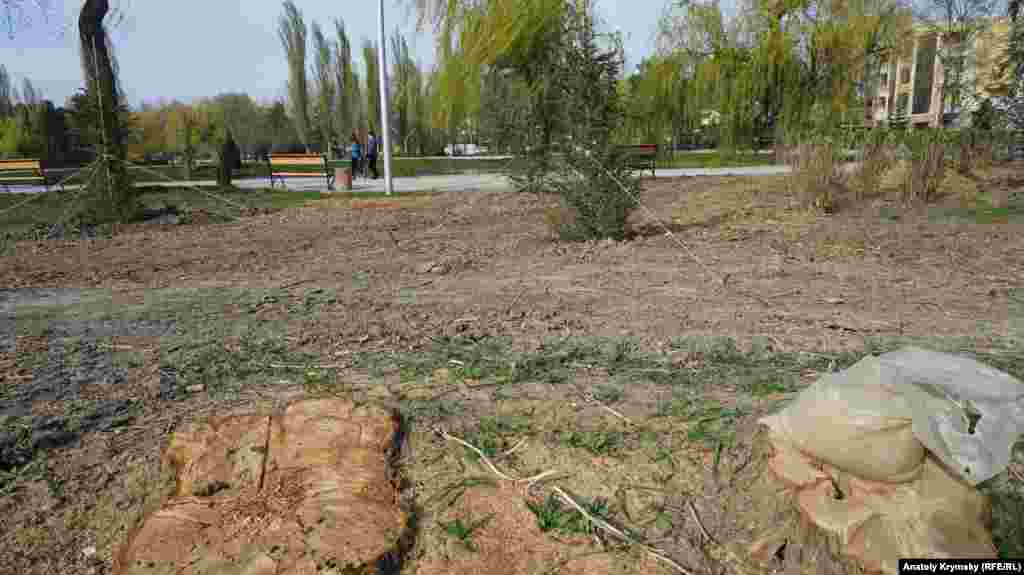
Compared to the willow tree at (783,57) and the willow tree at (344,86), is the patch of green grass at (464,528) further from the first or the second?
the willow tree at (344,86)

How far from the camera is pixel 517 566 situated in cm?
167

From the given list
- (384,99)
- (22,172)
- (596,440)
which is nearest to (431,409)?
(596,440)

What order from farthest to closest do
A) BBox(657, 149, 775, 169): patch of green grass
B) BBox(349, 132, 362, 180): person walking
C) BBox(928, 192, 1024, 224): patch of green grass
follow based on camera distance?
BBox(657, 149, 775, 169): patch of green grass, BBox(349, 132, 362, 180): person walking, BBox(928, 192, 1024, 224): patch of green grass

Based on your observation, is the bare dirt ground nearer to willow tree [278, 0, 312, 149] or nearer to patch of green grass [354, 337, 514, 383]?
patch of green grass [354, 337, 514, 383]

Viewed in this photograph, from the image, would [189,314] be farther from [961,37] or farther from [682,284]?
[961,37]

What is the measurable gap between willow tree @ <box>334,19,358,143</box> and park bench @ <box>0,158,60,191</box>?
1018 inches

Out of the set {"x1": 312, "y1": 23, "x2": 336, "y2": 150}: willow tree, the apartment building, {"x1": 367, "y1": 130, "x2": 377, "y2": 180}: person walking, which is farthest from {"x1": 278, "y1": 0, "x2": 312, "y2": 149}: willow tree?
the apartment building

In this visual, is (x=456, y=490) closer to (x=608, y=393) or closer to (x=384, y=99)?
(x=608, y=393)

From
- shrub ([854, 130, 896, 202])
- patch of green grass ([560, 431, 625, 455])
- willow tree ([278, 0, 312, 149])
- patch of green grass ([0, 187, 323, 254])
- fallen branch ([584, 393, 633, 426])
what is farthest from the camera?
willow tree ([278, 0, 312, 149])

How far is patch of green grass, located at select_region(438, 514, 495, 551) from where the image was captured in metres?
1.75

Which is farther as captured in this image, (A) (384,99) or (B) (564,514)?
(A) (384,99)

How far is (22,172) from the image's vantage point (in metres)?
15.9

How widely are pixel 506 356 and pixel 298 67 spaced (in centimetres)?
4240

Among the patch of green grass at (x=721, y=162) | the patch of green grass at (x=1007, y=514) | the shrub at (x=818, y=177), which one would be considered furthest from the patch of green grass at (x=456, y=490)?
the patch of green grass at (x=721, y=162)
